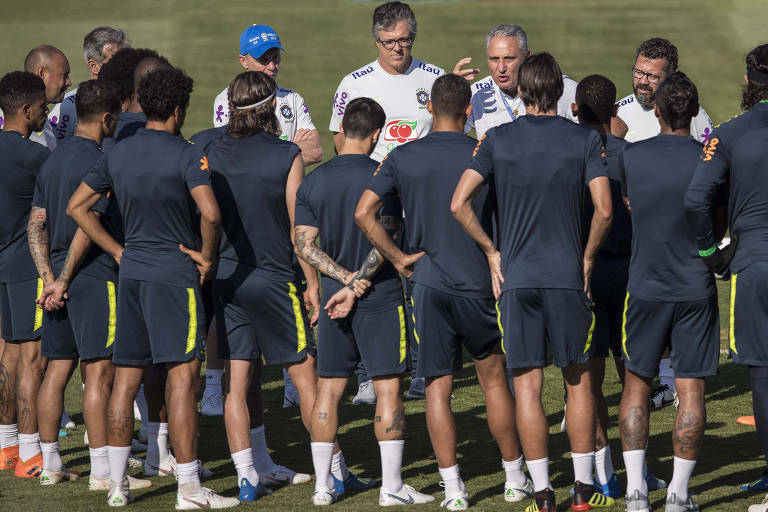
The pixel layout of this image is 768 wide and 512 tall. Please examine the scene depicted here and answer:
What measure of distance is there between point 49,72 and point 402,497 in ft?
14.4

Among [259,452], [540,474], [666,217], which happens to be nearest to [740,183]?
[666,217]

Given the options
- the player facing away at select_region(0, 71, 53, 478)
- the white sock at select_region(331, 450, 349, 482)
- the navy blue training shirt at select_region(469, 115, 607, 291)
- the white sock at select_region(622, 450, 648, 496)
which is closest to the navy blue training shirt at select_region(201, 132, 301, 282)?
the white sock at select_region(331, 450, 349, 482)

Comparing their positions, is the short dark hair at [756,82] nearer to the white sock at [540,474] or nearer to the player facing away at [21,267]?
the white sock at [540,474]

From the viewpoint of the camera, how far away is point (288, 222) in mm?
6648

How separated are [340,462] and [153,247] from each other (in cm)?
171

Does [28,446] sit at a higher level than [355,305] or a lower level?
lower

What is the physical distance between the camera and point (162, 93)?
6285mm

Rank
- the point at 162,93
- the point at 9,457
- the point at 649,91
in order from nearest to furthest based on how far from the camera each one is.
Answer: the point at 162,93, the point at 9,457, the point at 649,91

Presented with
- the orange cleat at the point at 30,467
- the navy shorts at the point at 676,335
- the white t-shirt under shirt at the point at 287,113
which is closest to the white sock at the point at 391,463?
the navy shorts at the point at 676,335

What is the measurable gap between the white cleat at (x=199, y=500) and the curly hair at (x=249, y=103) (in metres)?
2.06

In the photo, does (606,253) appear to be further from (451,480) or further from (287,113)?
(287,113)

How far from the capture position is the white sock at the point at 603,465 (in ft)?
20.6

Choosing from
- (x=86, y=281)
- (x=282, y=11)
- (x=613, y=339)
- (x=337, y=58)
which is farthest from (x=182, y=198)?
(x=282, y=11)

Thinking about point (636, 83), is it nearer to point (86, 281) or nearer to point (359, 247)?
point (359, 247)
